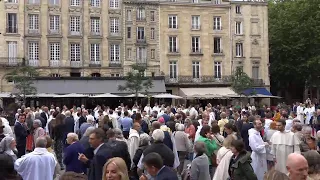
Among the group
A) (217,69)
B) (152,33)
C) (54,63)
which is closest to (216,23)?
(217,69)

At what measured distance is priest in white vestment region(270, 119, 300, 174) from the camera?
11711mm

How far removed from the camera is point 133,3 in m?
55.5

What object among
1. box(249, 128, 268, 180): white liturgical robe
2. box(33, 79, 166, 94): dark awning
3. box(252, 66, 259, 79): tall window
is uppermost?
box(252, 66, 259, 79): tall window

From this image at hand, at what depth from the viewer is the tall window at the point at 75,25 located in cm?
5409

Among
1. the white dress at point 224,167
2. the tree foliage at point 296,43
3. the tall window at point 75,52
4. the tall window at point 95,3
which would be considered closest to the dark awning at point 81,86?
the tall window at point 75,52

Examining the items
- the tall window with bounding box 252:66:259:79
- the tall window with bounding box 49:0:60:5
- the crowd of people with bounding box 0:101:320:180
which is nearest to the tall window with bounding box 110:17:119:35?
the tall window with bounding box 49:0:60:5

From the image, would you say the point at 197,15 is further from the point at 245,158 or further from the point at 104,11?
the point at 245,158

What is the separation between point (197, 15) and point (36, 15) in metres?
16.5

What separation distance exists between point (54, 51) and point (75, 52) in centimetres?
203

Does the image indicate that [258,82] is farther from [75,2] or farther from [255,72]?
[75,2]

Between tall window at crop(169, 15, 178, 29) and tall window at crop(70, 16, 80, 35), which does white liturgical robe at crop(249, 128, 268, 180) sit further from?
tall window at crop(169, 15, 178, 29)

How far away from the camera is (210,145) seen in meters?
11.7

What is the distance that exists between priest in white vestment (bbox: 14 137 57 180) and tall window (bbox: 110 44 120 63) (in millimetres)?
45959

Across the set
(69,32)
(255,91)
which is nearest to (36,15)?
(69,32)
